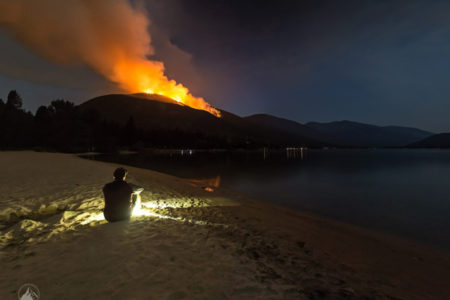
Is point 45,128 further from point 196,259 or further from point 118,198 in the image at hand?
point 196,259

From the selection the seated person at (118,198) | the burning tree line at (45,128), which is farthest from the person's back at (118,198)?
the burning tree line at (45,128)

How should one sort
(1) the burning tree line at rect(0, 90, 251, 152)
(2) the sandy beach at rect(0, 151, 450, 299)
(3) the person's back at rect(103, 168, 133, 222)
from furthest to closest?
(1) the burning tree line at rect(0, 90, 251, 152) < (3) the person's back at rect(103, 168, 133, 222) < (2) the sandy beach at rect(0, 151, 450, 299)

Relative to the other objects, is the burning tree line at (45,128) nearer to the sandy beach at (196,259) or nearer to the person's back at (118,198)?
the sandy beach at (196,259)

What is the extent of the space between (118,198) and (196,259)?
3805 millimetres

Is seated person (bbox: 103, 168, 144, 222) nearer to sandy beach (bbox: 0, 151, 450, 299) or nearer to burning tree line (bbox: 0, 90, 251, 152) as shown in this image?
sandy beach (bbox: 0, 151, 450, 299)

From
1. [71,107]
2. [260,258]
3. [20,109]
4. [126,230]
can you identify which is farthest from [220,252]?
[20,109]

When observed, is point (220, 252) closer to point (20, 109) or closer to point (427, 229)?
point (427, 229)

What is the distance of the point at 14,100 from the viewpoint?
7625 cm

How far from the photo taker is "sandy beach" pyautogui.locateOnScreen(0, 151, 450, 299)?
14.3ft

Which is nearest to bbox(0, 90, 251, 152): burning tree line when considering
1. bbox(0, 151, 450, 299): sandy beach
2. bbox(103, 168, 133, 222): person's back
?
bbox(0, 151, 450, 299): sandy beach

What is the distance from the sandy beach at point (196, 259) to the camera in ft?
14.3

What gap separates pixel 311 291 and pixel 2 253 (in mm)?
7912

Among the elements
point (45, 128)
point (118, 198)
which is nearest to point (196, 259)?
point (118, 198)

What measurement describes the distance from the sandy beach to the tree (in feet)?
312
